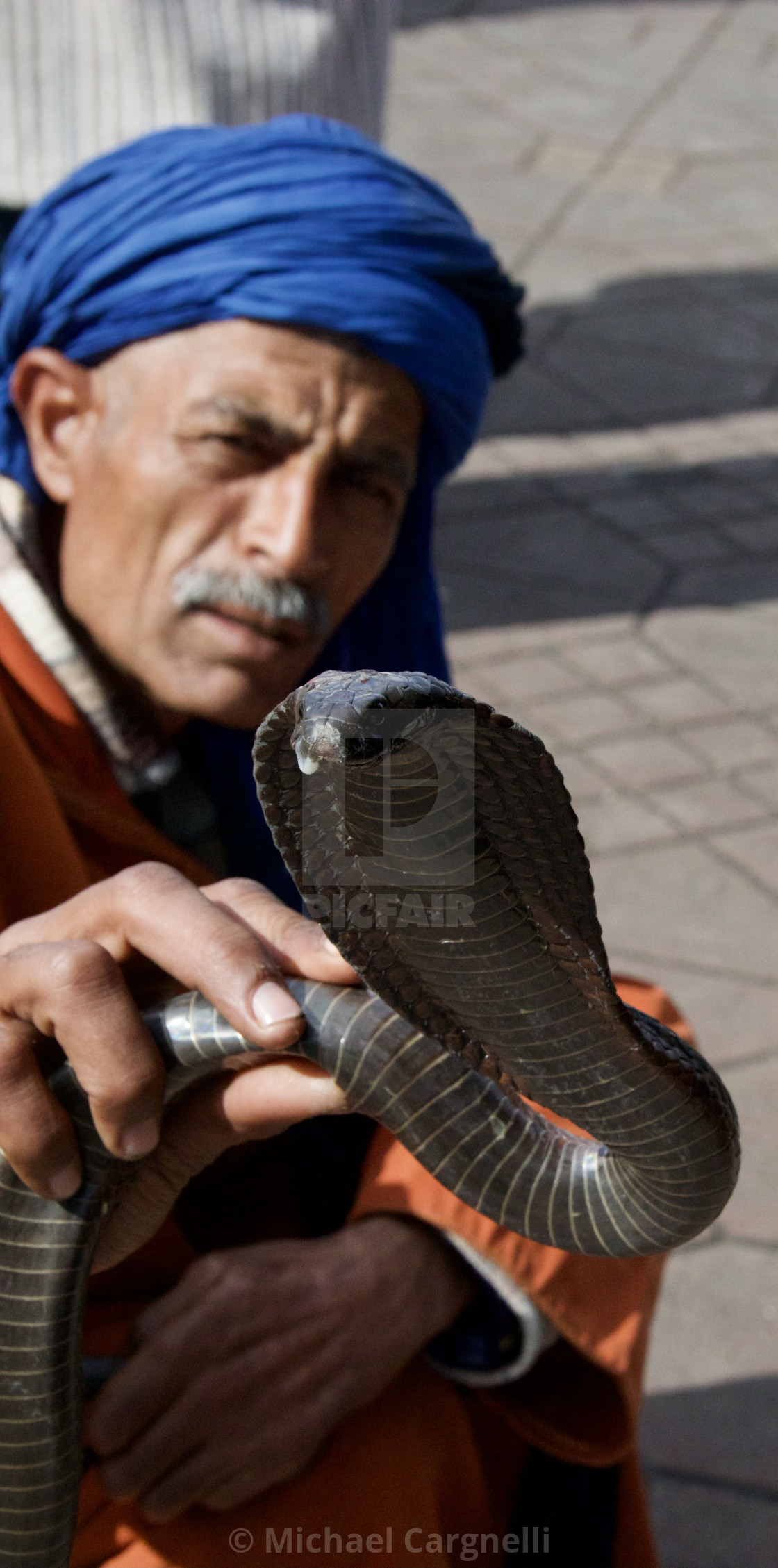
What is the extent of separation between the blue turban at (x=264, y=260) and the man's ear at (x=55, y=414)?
0.06ft

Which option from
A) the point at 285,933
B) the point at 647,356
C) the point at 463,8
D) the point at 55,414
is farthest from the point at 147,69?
the point at 463,8

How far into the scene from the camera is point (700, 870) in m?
3.46

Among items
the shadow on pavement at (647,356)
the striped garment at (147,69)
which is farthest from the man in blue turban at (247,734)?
the shadow on pavement at (647,356)

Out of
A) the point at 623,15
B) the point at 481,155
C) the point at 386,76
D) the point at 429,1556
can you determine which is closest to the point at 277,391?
the point at 429,1556

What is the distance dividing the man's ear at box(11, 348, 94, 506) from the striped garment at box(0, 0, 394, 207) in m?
0.79

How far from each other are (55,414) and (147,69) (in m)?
0.88

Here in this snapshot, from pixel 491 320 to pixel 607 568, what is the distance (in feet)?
9.29

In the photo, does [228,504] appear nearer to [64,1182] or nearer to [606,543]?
[64,1182]

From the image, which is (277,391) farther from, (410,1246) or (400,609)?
(410,1246)

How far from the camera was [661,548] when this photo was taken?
4.89 m

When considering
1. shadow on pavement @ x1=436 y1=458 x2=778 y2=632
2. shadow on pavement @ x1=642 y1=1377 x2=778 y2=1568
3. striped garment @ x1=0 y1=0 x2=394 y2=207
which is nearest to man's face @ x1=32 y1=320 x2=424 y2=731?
striped garment @ x1=0 y1=0 x2=394 y2=207

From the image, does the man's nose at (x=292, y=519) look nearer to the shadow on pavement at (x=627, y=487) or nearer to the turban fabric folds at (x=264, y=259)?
the turban fabric folds at (x=264, y=259)

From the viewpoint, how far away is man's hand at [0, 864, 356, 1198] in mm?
1034

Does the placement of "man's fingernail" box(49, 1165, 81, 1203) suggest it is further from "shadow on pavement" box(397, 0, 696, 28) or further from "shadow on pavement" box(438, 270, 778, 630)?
"shadow on pavement" box(397, 0, 696, 28)
